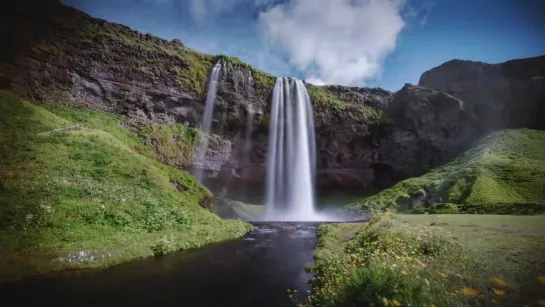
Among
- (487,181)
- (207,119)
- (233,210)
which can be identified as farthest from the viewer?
(207,119)

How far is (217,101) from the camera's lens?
56000 mm

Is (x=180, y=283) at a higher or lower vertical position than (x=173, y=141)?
lower

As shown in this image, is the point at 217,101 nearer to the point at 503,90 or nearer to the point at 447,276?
the point at 447,276

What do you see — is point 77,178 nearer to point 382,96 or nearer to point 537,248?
point 537,248

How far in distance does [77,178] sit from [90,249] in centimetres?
964

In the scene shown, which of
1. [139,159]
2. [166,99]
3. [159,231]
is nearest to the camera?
[159,231]

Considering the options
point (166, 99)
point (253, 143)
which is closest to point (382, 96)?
point (253, 143)

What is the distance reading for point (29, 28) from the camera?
4150cm

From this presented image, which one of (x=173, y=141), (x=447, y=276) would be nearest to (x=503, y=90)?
(x=173, y=141)

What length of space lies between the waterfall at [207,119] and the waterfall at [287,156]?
11.2 meters

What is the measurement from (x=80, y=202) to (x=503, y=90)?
288ft

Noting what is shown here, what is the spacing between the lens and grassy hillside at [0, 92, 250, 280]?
52.1 feet

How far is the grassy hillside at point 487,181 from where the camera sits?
43.3 meters

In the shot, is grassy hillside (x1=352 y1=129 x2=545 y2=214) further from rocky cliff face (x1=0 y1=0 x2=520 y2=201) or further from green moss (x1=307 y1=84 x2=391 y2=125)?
green moss (x1=307 y1=84 x2=391 y2=125)
